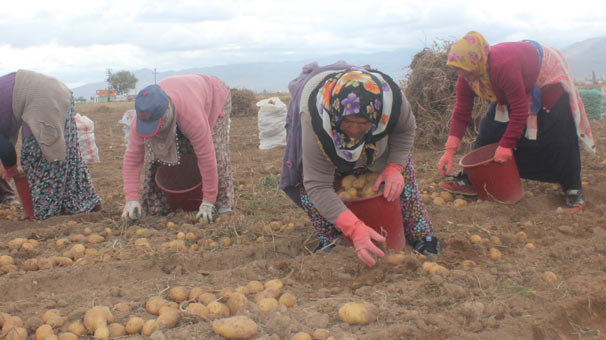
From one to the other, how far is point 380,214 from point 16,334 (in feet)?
5.14

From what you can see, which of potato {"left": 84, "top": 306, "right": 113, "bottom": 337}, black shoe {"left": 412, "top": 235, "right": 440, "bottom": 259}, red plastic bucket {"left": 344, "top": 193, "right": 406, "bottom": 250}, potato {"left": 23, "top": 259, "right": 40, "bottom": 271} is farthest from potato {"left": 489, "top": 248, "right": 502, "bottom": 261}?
potato {"left": 23, "top": 259, "right": 40, "bottom": 271}

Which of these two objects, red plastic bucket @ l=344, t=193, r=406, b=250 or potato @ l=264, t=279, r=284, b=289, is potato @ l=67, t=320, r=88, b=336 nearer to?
potato @ l=264, t=279, r=284, b=289

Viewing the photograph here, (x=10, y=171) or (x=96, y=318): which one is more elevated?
(x=10, y=171)

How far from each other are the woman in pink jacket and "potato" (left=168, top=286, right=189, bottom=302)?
44.0 inches

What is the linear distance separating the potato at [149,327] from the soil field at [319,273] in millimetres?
43

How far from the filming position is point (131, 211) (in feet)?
10.8

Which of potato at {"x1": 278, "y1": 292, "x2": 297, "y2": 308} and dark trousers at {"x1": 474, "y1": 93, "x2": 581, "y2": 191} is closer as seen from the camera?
potato at {"x1": 278, "y1": 292, "x2": 297, "y2": 308}

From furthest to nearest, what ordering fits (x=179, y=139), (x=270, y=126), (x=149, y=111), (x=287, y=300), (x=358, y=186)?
(x=270, y=126) < (x=179, y=139) < (x=149, y=111) < (x=358, y=186) < (x=287, y=300)

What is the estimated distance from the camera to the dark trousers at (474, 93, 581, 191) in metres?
3.31

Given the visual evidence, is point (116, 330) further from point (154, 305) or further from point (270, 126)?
point (270, 126)

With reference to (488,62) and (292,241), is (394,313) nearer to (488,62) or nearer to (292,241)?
(292,241)

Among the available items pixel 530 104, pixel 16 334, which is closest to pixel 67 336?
pixel 16 334

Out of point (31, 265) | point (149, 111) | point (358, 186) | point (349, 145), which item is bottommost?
point (31, 265)

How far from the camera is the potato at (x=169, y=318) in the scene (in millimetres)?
1838
